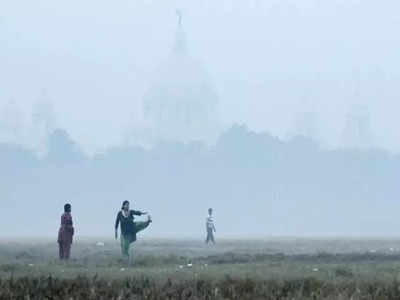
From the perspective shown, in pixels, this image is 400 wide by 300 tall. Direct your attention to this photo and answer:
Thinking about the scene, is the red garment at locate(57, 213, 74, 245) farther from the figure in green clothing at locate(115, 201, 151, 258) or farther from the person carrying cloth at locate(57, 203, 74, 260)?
the figure in green clothing at locate(115, 201, 151, 258)

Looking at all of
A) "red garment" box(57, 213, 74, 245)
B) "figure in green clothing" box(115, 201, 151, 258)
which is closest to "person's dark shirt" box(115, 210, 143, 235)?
"figure in green clothing" box(115, 201, 151, 258)

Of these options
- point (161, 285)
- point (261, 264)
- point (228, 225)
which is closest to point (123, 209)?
point (261, 264)

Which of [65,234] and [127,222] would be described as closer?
[65,234]

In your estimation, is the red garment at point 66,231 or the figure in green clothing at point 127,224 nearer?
the red garment at point 66,231

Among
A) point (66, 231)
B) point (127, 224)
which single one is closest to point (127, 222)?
point (127, 224)

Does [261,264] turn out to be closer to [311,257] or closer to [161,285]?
[311,257]

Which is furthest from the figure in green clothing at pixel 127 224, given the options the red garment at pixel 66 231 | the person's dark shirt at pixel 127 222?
the red garment at pixel 66 231

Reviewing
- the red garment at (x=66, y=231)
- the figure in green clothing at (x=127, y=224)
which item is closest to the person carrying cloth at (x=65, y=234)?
the red garment at (x=66, y=231)

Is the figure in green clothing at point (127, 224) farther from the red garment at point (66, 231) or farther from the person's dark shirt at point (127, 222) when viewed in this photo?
the red garment at point (66, 231)

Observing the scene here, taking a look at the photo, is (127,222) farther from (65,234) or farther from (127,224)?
(65,234)

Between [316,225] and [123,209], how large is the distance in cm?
15772

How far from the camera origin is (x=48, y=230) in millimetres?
198000

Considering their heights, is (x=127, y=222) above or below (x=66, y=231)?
above

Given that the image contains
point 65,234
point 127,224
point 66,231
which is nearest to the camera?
point 66,231
